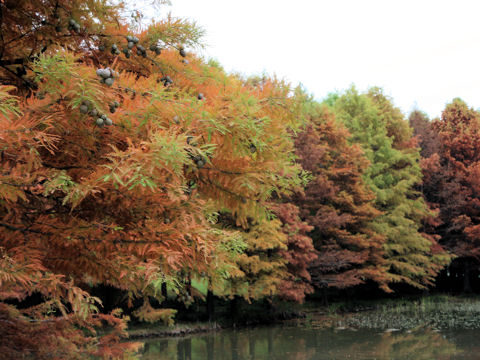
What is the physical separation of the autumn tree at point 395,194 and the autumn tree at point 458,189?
1.46m

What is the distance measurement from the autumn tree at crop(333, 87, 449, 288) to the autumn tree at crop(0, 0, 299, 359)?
20253 mm

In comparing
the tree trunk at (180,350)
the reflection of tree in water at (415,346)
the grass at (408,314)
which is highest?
the grass at (408,314)

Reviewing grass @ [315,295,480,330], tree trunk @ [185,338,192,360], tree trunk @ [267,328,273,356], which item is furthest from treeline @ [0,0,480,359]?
grass @ [315,295,480,330]

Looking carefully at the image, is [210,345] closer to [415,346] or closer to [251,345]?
[251,345]

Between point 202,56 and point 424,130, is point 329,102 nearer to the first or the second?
point 424,130

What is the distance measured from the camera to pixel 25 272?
3.54m

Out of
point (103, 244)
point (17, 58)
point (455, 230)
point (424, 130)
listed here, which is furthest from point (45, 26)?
point (424, 130)

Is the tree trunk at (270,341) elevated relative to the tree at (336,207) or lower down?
lower down

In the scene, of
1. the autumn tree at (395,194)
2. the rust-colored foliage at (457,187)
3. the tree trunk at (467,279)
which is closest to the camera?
the autumn tree at (395,194)

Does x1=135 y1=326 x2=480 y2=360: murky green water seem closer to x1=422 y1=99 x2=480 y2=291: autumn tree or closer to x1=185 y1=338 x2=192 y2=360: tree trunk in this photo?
x1=185 y1=338 x2=192 y2=360: tree trunk

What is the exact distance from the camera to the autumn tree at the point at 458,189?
27.3 meters

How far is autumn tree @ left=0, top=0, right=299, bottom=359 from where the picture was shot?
11.5ft

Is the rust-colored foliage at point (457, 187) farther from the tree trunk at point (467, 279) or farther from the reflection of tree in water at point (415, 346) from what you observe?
the reflection of tree in water at point (415, 346)

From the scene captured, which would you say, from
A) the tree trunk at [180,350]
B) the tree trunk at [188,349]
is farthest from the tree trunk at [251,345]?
the tree trunk at [180,350]
